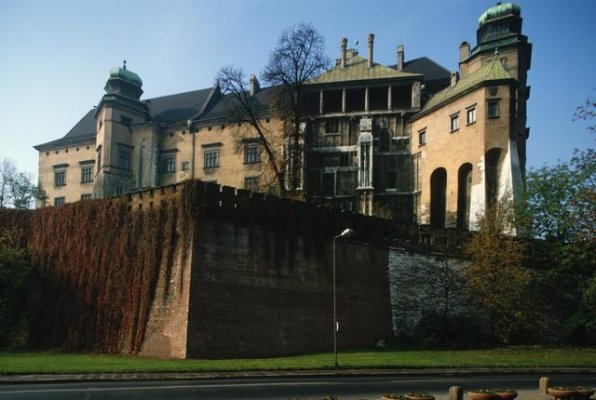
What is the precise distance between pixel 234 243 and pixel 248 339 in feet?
14.1

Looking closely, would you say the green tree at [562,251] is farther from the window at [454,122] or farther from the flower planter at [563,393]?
the flower planter at [563,393]

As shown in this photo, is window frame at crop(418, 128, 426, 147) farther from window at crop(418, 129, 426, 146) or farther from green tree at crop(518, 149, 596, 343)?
green tree at crop(518, 149, 596, 343)

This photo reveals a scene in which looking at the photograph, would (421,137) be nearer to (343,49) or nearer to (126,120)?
(343,49)

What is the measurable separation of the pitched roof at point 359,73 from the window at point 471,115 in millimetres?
7583

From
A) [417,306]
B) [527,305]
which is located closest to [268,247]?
[417,306]

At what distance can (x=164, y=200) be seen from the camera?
32.2m

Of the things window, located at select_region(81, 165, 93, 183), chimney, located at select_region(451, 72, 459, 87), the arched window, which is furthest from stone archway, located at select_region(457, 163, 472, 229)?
window, located at select_region(81, 165, 93, 183)

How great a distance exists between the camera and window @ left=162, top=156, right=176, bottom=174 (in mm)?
65250

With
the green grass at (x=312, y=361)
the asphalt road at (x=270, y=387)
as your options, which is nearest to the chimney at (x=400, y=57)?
the green grass at (x=312, y=361)

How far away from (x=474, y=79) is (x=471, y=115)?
2.78m

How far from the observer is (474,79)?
5103cm

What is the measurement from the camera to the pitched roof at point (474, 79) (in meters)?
49.4

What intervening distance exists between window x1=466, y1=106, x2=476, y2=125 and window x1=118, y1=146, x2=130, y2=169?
31.4 m

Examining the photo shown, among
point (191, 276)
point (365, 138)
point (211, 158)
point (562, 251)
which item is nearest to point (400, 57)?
point (365, 138)
